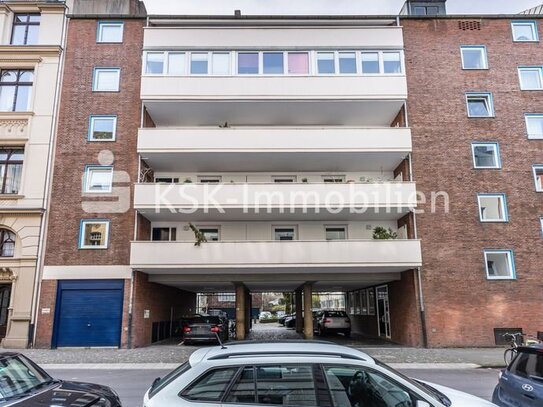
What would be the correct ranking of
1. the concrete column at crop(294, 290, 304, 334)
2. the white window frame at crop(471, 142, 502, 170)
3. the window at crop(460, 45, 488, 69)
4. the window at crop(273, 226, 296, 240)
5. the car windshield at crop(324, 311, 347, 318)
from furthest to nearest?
the concrete column at crop(294, 290, 304, 334) < the car windshield at crop(324, 311, 347, 318) < the window at crop(273, 226, 296, 240) < the window at crop(460, 45, 488, 69) < the white window frame at crop(471, 142, 502, 170)

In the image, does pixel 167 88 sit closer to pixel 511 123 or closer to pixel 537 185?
pixel 511 123

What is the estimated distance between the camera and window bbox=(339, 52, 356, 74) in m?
19.6

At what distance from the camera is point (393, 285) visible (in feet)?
66.7

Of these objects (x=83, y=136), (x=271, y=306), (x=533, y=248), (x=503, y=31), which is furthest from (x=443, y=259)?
(x=271, y=306)

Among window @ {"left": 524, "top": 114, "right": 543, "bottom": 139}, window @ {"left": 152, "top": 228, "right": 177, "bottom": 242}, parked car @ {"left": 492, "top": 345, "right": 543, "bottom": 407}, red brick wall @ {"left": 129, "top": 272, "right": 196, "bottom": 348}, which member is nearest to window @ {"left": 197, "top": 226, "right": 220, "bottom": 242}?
A: window @ {"left": 152, "top": 228, "right": 177, "bottom": 242}

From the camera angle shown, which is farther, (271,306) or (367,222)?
(271,306)

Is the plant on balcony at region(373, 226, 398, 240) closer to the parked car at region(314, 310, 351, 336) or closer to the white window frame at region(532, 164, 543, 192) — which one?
the white window frame at region(532, 164, 543, 192)

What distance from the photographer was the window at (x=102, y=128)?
18.9 m

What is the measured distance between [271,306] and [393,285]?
1957 inches

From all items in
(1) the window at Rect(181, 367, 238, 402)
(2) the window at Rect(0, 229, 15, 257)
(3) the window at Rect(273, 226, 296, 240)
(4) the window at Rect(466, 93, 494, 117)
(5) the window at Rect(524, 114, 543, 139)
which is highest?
(4) the window at Rect(466, 93, 494, 117)

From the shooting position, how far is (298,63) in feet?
64.6

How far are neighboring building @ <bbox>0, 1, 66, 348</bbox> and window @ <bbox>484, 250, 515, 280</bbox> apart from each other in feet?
→ 62.7

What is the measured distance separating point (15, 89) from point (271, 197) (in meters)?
13.0

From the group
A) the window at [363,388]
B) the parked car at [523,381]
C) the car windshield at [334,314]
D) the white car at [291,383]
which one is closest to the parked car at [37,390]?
the white car at [291,383]
